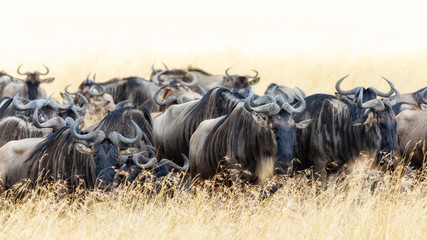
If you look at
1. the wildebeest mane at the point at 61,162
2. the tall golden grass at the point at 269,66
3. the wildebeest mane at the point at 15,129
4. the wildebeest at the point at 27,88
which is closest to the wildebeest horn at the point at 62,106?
the wildebeest mane at the point at 15,129

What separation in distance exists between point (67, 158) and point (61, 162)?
0.07 meters

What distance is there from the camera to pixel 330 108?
31.4ft

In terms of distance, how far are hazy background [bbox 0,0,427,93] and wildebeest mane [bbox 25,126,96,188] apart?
14927 mm

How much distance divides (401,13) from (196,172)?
49277mm

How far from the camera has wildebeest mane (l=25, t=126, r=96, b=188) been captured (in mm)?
8086

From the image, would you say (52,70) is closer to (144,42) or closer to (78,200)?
(144,42)

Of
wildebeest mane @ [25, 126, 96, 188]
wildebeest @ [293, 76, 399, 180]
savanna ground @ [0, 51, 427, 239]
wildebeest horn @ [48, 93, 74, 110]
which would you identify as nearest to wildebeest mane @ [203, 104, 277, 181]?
savanna ground @ [0, 51, 427, 239]

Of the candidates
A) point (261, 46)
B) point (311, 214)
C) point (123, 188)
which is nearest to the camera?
point (311, 214)

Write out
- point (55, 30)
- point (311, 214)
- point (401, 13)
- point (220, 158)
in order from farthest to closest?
point (401, 13)
point (55, 30)
point (220, 158)
point (311, 214)

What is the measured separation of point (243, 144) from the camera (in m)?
8.26

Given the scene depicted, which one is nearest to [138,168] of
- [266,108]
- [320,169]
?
[266,108]

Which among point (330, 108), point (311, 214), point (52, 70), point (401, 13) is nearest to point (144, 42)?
point (52, 70)

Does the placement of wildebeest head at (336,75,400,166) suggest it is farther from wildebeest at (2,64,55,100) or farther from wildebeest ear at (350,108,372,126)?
wildebeest at (2,64,55,100)

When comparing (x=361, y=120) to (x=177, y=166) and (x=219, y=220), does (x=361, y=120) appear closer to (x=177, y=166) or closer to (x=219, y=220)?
(x=177, y=166)
